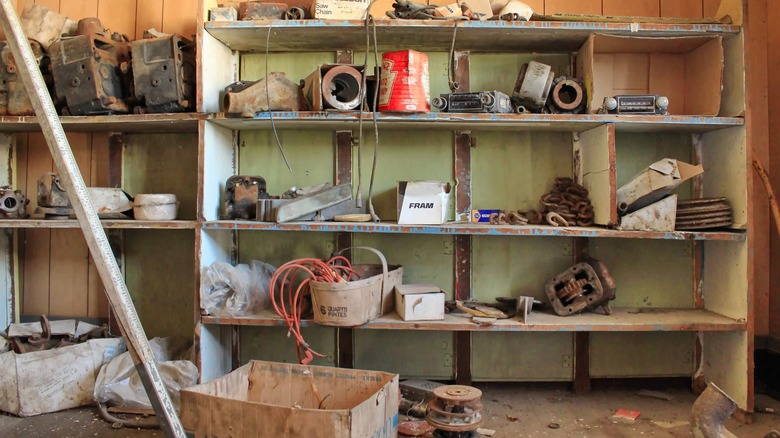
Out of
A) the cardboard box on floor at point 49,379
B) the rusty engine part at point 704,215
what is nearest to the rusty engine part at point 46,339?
the cardboard box on floor at point 49,379

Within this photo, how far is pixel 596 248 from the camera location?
9.41 feet

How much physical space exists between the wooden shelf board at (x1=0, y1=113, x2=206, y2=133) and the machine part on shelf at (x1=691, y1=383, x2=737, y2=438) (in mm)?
2466

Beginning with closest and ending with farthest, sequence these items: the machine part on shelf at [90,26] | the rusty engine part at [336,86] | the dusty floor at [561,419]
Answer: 1. the dusty floor at [561,419]
2. the rusty engine part at [336,86]
3. the machine part on shelf at [90,26]

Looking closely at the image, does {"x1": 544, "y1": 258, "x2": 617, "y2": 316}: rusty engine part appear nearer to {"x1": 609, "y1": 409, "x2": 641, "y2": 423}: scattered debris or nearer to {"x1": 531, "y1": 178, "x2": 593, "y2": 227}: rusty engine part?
{"x1": 531, "y1": 178, "x2": 593, "y2": 227}: rusty engine part

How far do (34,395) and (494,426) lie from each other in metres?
2.21

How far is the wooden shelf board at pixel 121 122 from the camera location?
2.56 metres

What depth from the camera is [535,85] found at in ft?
8.28

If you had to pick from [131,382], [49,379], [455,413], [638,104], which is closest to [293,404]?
[455,413]

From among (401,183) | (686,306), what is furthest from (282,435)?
(686,306)

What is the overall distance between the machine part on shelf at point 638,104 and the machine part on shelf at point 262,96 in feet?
5.05

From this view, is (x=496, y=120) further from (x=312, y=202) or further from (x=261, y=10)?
(x=261, y=10)

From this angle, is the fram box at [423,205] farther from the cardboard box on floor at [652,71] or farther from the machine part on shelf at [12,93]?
the machine part on shelf at [12,93]

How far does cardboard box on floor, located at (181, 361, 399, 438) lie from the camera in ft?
5.74

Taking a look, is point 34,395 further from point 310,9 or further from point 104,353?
point 310,9
